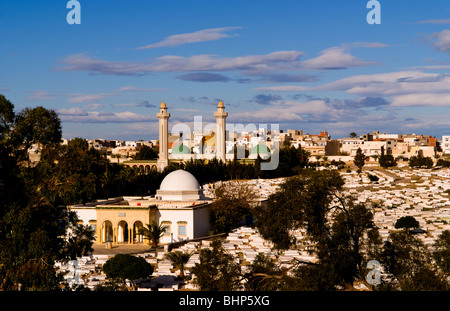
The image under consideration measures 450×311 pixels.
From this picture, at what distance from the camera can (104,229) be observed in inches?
1375

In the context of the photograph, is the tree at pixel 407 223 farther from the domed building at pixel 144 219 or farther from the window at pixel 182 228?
the window at pixel 182 228

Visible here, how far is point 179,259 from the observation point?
26.2 m

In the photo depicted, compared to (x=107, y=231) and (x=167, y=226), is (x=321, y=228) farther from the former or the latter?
(x=107, y=231)

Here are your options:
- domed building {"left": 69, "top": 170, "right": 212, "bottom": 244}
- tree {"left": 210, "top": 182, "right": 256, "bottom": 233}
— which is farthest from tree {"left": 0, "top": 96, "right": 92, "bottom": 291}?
tree {"left": 210, "top": 182, "right": 256, "bottom": 233}

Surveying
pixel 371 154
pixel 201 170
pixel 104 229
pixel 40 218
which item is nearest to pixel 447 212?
pixel 104 229

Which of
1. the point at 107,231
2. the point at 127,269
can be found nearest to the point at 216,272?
the point at 127,269

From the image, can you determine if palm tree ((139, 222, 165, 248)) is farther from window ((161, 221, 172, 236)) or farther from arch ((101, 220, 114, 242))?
arch ((101, 220, 114, 242))

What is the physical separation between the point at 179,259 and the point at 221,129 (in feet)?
169

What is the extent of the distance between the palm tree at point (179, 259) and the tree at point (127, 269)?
72.5 inches

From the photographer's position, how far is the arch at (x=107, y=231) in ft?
114

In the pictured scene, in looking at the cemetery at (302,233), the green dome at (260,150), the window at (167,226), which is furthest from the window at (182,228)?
the green dome at (260,150)

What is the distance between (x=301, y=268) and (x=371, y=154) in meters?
124

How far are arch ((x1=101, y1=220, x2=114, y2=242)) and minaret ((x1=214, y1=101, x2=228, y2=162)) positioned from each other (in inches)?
1655
